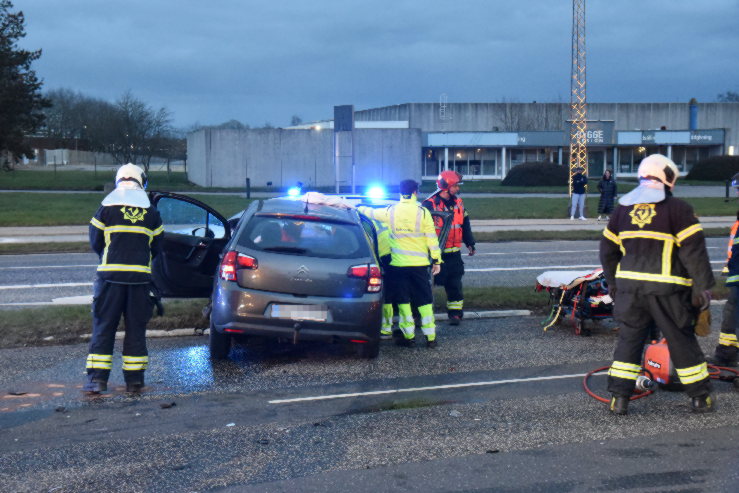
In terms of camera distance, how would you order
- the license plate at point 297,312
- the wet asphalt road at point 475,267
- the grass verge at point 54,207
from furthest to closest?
1. the grass verge at point 54,207
2. the wet asphalt road at point 475,267
3. the license plate at point 297,312

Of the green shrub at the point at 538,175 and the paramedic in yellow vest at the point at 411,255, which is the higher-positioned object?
the green shrub at the point at 538,175

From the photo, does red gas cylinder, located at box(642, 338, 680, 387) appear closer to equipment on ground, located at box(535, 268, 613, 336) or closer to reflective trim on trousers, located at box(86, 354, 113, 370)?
equipment on ground, located at box(535, 268, 613, 336)

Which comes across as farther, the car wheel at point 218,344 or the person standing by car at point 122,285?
the car wheel at point 218,344

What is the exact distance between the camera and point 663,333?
5.99m

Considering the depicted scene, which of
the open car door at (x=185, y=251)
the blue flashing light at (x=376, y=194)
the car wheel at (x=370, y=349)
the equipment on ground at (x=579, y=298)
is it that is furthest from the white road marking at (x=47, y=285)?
the equipment on ground at (x=579, y=298)

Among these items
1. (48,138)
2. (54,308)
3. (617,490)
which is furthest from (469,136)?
(617,490)

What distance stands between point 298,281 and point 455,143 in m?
58.3

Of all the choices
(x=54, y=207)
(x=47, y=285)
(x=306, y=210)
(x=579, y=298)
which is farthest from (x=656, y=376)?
(x=54, y=207)

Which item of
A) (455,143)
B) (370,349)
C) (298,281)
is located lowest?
(370,349)

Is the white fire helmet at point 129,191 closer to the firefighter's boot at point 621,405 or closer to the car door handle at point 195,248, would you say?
the car door handle at point 195,248

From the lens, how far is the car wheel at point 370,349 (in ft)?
25.2

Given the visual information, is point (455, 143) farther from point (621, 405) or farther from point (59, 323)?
point (621, 405)

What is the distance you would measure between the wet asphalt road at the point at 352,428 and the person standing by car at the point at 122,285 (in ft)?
0.78

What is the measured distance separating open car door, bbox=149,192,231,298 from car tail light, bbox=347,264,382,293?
1863 mm
